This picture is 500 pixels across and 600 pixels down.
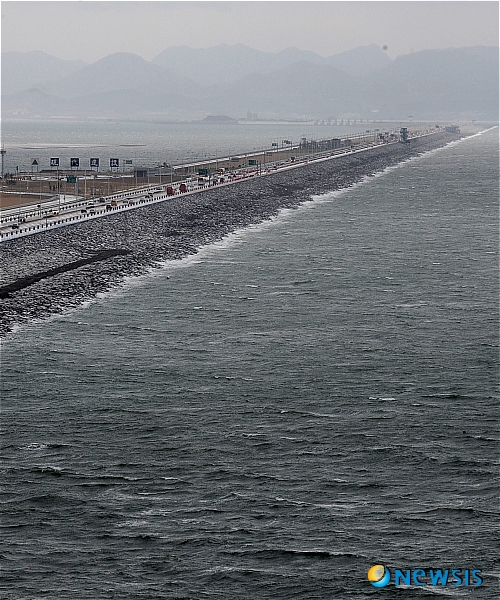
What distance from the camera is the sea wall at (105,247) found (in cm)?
8456

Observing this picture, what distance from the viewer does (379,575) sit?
118 ft

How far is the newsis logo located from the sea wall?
44194 millimetres

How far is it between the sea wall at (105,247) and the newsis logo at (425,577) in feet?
145

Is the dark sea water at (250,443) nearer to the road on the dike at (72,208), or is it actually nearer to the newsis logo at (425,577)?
the newsis logo at (425,577)

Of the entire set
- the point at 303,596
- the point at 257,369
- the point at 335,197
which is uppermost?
the point at 335,197

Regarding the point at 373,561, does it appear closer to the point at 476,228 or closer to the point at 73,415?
the point at 73,415

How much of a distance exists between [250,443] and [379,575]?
44.9 ft

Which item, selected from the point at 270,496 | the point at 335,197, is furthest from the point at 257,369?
the point at 335,197

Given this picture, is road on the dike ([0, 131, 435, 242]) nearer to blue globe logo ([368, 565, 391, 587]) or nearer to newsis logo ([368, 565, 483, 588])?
blue globe logo ([368, 565, 391, 587])

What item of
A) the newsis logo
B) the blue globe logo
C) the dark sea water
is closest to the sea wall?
the dark sea water

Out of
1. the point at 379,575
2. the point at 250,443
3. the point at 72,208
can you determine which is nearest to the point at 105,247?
the point at 72,208

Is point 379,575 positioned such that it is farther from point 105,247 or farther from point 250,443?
point 105,247

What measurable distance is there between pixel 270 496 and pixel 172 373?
20.3 m

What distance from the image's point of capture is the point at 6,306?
79.6m
